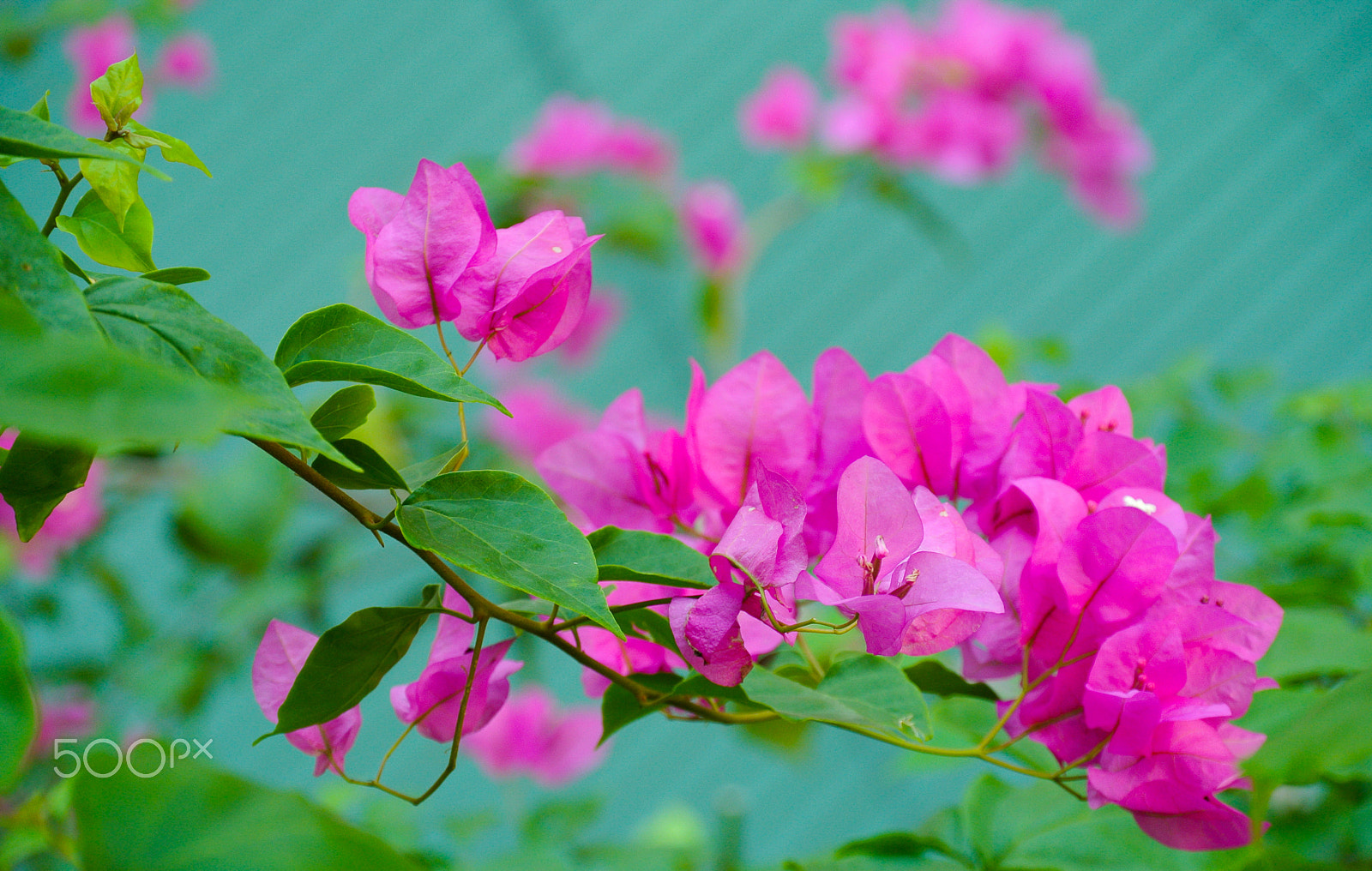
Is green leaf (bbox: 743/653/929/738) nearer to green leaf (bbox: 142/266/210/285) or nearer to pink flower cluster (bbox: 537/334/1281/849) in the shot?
pink flower cluster (bbox: 537/334/1281/849)

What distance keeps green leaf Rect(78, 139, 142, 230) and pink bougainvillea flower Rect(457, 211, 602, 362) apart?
0.08 metres

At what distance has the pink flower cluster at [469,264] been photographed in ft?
0.72

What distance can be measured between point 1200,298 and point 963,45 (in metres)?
1.16

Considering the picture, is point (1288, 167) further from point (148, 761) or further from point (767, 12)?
point (148, 761)

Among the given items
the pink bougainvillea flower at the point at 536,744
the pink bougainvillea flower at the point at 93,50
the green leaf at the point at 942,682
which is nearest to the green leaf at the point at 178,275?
the green leaf at the point at 942,682

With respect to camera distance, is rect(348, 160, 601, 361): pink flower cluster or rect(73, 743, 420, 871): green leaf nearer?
rect(73, 743, 420, 871): green leaf

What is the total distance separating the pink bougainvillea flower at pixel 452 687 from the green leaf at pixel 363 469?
0.04 metres

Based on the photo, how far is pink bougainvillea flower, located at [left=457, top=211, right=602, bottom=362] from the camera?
225 millimetres

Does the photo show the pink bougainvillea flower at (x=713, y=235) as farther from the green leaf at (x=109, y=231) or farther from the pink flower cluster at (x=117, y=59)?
the green leaf at (x=109, y=231)

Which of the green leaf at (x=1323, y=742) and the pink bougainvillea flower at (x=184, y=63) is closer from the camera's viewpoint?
the green leaf at (x=1323, y=742)

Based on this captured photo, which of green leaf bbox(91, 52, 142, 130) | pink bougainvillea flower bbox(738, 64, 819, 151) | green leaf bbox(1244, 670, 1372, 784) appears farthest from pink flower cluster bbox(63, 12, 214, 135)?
green leaf bbox(1244, 670, 1372, 784)

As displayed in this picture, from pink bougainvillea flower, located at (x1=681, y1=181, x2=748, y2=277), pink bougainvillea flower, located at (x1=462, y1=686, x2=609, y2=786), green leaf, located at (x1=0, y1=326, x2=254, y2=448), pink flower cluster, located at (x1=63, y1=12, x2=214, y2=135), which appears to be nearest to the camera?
green leaf, located at (x1=0, y1=326, x2=254, y2=448)

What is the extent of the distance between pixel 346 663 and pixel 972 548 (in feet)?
0.52

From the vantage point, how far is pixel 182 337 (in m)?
0.16
